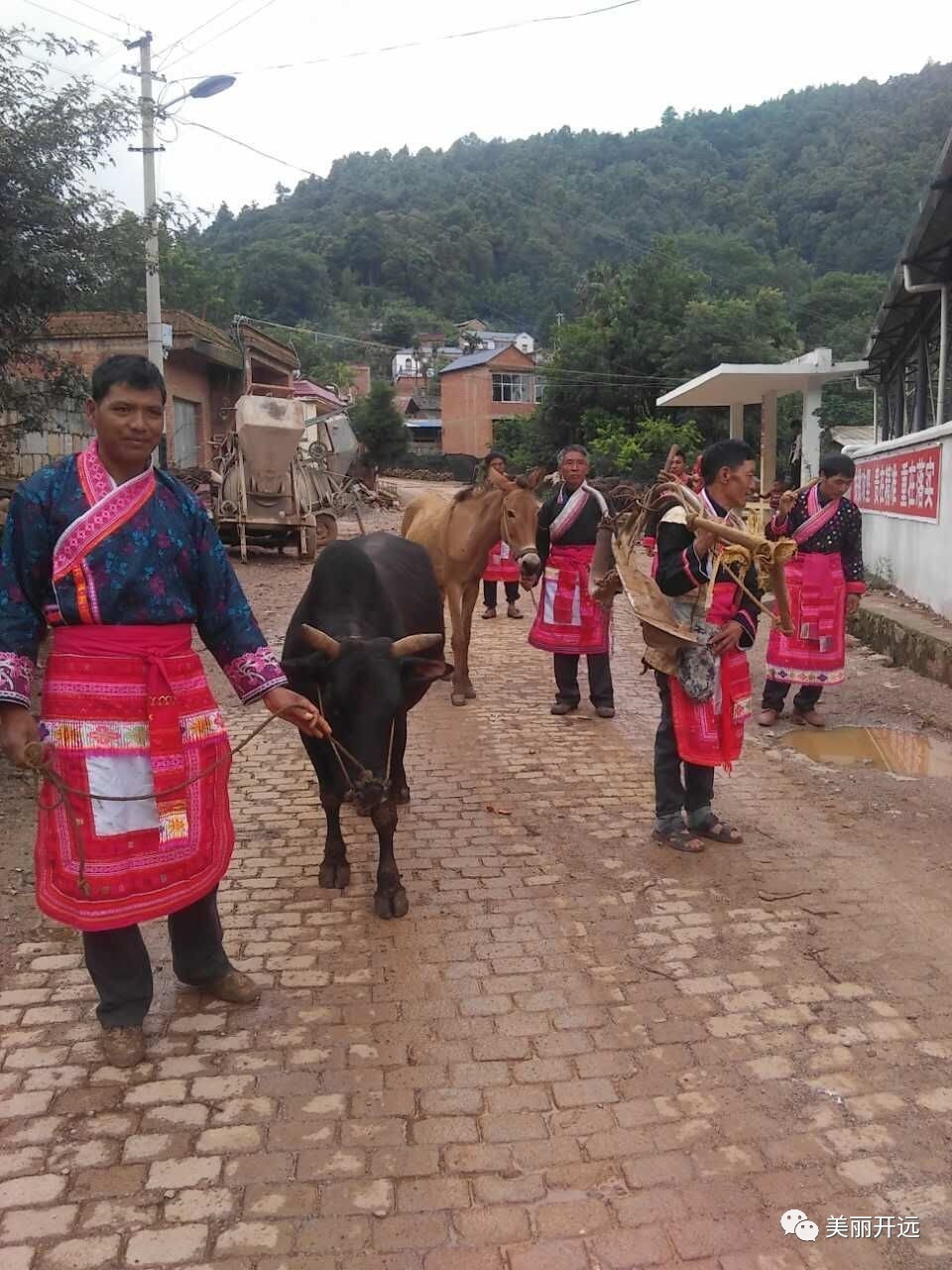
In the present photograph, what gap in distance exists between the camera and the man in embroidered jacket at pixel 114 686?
2779 mm

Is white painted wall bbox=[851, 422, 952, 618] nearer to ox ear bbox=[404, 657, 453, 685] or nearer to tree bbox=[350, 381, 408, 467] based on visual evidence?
ox ear bbox=[404, 657, 453, 685]

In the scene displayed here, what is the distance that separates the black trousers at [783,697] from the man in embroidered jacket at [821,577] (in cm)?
5

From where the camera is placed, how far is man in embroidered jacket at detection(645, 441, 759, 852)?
426cm

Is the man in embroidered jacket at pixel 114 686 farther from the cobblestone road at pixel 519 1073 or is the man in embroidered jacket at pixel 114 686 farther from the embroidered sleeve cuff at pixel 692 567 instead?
the embroidered sleeve cuff at pixel 692 567

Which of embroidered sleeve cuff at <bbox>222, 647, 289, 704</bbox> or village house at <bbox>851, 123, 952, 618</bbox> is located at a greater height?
village house at <bbox>851, 123, 952, 618</bbox>

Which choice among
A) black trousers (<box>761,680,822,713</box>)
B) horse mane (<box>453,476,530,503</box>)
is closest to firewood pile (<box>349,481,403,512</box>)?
horse mane (<box>453,476,530,503</box>)

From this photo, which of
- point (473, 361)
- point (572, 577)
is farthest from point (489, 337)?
point (572, 577)

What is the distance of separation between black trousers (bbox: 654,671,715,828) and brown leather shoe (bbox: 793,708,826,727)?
2.38 meters

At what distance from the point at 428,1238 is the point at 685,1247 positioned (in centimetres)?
60

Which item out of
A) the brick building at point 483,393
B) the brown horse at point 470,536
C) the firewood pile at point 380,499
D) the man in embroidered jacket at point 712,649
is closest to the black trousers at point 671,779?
the man in embroidered jacket at point 712,649

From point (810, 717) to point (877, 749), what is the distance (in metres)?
0.61

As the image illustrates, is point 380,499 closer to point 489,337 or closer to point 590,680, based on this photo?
point 590,680

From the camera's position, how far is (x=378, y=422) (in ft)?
144

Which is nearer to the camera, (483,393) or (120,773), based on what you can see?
(120,773)
